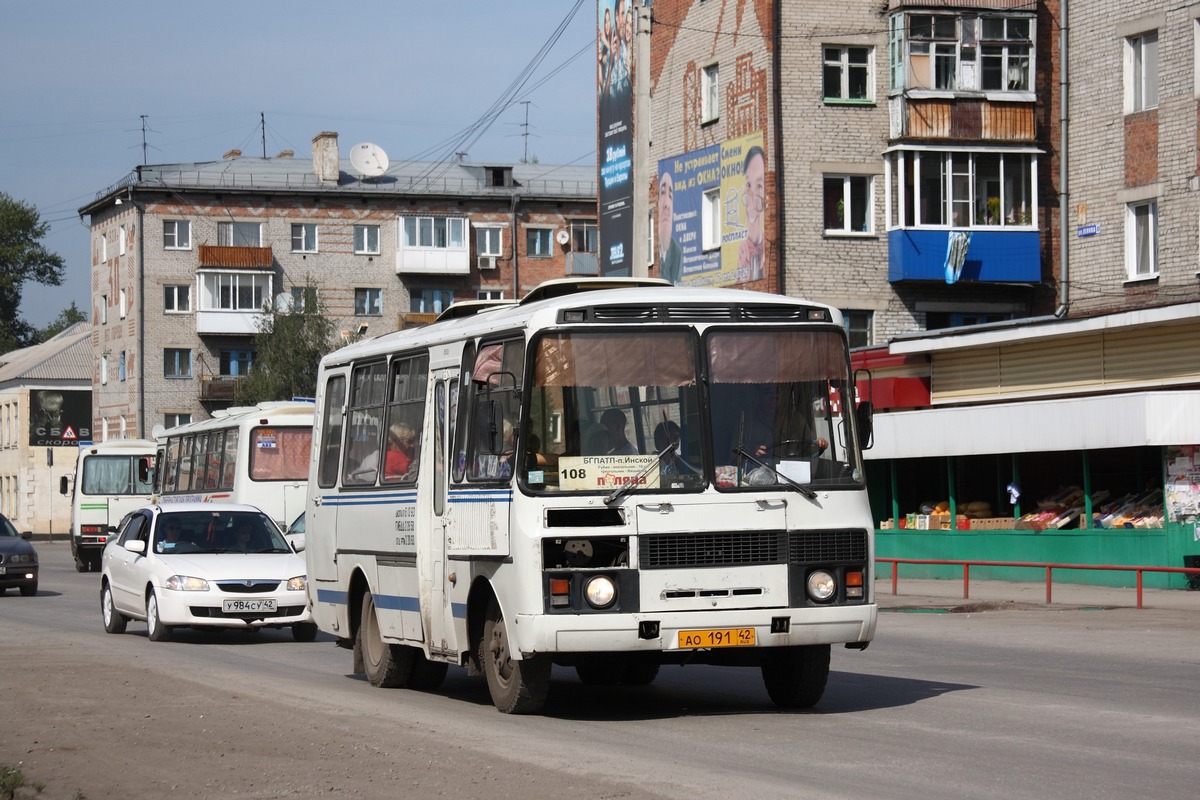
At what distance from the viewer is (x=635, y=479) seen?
37.7 ft

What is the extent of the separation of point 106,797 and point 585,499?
377cm

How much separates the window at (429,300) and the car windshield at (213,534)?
213 ft

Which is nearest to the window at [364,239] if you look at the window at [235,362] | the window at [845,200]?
the window at [235,362]

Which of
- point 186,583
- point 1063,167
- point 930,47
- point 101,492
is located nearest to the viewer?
point 186,583

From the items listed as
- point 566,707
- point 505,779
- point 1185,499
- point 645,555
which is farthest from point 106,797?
point 1185,499

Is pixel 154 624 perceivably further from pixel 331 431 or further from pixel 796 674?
pixel 796 674

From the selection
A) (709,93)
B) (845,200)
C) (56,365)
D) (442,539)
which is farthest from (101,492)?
(56,365)

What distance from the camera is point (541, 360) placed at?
11.7 meters

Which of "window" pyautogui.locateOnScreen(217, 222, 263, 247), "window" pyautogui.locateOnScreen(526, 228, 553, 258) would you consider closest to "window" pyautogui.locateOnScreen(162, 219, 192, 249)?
"window" pyautogui.locateOnScreen(217, 222, 263, 247)

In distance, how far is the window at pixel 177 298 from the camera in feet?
278

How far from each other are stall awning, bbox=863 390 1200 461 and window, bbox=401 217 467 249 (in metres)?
51.4

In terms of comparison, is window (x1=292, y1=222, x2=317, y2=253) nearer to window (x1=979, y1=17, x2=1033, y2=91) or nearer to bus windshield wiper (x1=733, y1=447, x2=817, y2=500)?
window (x1=979, y1=17, x2=1033, y2=91)

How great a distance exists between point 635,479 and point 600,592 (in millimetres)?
758

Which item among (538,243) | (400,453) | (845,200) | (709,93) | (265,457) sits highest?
(538,243)
